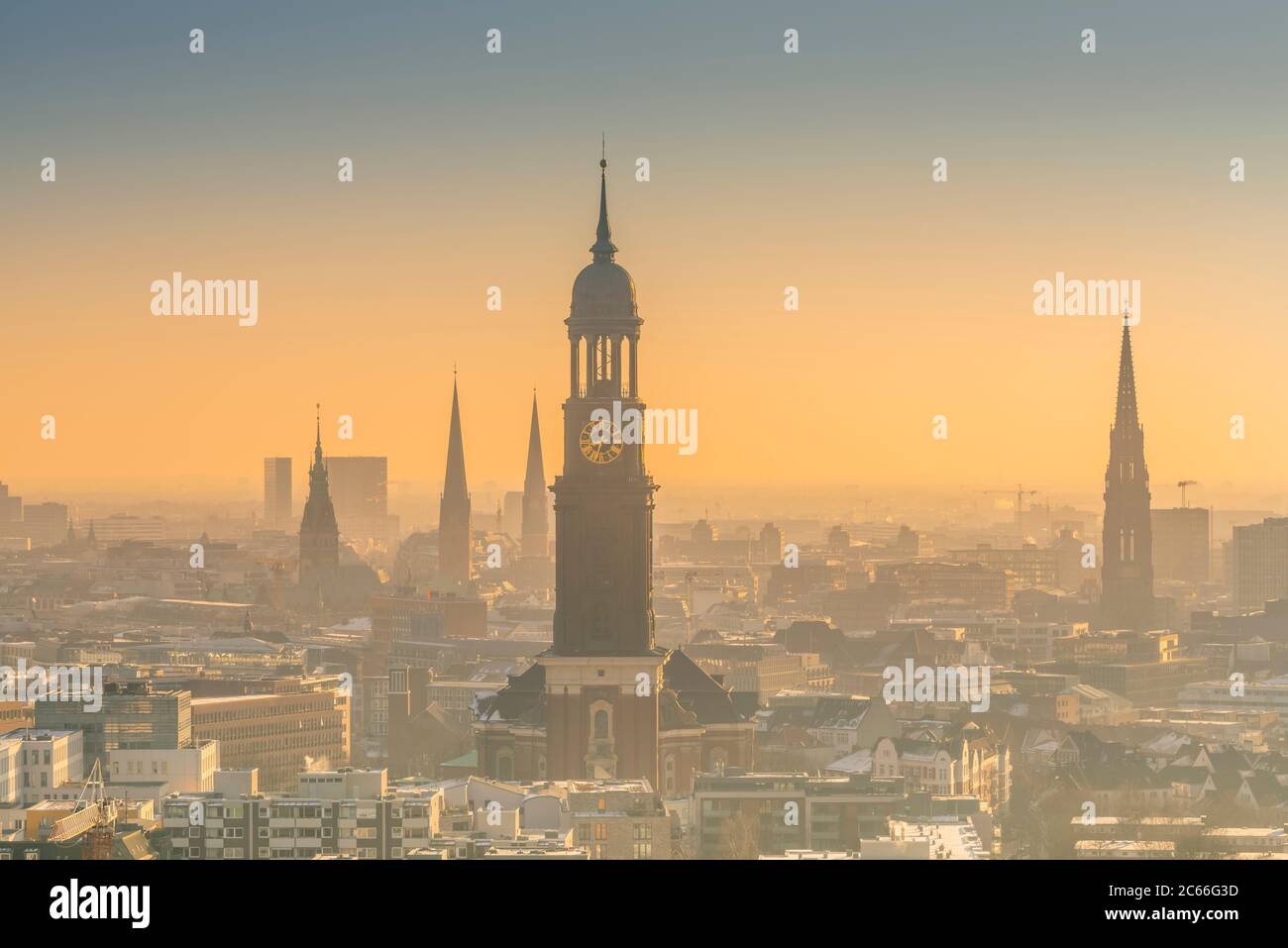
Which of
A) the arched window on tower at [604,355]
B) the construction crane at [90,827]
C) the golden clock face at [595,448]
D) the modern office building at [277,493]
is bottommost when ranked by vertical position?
the construction crane at [90,827]

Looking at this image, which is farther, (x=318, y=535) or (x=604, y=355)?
(x=318, y=535)

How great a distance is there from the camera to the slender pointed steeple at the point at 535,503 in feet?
358

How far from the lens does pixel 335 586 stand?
11944 centimetres

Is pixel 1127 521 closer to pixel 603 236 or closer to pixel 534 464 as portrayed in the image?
pixel 534 464

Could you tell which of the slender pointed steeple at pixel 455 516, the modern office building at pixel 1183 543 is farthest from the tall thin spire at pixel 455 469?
the modern office building at pixel 1183 543

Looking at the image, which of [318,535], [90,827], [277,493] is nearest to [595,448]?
[90,827]

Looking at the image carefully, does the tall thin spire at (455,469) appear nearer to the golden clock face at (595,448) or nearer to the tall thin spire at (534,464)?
the tall thin spire at (534,464)

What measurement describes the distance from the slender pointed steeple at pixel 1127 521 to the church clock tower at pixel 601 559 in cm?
5698

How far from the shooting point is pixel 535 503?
413 ft

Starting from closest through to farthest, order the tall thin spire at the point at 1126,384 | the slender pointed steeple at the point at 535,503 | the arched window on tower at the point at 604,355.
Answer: the arched window on tower at the point at 604,355 < the tall thin spire at the point at 1126,384 < the slender pointed steeple at the point at 535,503

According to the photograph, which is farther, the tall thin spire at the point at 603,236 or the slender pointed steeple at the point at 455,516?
the slender pointed steeple at the point at 455,516

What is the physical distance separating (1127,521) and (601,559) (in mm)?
61248

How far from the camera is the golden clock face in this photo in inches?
1412

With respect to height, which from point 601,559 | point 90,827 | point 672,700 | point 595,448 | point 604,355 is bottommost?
point 90,827
